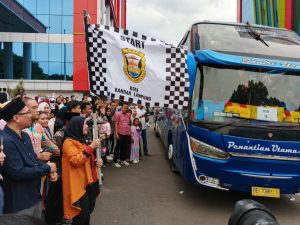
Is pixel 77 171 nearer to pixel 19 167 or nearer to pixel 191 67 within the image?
pixel 19 167

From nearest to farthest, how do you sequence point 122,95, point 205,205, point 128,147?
point 122,95
point 205,205
point 128,147

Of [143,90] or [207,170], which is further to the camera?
[207,170]

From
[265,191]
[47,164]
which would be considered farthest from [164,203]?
[47,164]

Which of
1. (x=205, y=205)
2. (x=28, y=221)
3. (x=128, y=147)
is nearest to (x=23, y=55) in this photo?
(x=128, y=147)

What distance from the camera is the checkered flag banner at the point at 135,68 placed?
15.9 feet

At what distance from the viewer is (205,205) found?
20.2 feet

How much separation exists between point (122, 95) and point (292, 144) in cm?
283

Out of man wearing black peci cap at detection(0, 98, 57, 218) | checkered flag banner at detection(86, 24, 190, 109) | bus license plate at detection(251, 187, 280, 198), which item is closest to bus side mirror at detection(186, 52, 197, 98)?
checkered flag banner at detection(86, 24, 190, 109)

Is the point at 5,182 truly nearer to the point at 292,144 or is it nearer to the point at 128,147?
the point at 292,144

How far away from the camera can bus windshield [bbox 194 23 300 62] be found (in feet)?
19.9

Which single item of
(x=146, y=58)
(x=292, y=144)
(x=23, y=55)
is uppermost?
(x=23, y=55)

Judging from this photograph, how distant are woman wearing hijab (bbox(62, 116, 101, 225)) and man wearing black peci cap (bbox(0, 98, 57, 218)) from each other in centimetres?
67

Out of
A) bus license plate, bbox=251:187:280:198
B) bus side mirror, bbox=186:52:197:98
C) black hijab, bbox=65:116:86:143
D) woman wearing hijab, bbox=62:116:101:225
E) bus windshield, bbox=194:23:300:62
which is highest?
bus windshield, bbox=194:23:300:62

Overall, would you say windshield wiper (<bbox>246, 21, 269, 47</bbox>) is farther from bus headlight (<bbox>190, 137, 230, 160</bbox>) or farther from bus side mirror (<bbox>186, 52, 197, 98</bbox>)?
bus headlight (<bbox>190, 137, 230, 160</bbox>)
